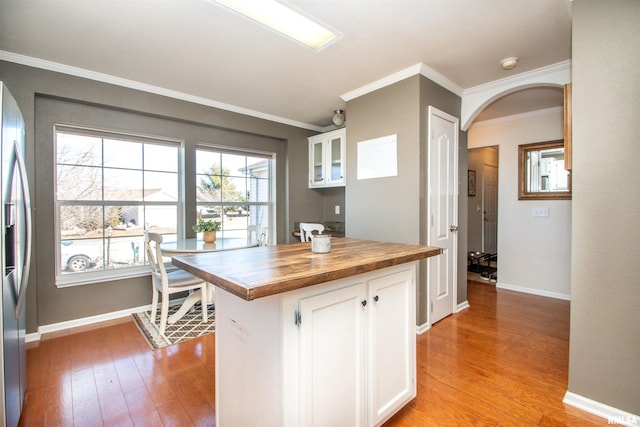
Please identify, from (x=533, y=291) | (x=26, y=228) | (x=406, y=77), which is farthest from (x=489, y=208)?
(x=26, y=228)

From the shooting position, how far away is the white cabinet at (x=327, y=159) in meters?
3.79

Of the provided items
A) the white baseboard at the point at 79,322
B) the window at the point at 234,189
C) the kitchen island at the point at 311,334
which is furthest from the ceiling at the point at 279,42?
the white baseboard at the point at 79,322

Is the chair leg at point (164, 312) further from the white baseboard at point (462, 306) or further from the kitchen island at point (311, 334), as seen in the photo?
the white baseboard at point (462, 306)

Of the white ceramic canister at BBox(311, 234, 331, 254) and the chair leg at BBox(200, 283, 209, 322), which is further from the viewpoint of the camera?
the chair leg at BBox(200, 283, 209, 322)

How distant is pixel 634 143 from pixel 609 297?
84 cm

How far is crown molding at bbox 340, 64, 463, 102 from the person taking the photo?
8.49 feet

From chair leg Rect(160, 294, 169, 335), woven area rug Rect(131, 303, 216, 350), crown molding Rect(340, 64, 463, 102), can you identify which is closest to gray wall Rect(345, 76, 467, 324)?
crown molding Rect(340, 64, 463, 102)

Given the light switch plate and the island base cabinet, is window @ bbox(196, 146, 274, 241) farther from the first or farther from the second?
the light switch plate

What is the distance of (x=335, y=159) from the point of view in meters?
3.91

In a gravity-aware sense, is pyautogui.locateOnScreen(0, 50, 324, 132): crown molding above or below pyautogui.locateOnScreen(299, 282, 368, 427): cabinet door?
above

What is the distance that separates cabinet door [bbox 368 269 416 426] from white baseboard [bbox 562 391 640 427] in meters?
0.96

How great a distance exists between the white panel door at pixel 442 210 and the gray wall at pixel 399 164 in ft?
0.37

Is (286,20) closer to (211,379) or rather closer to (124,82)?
(124,82)

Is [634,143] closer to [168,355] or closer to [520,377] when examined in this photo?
[520,377]
